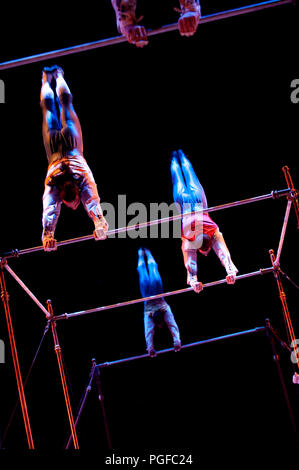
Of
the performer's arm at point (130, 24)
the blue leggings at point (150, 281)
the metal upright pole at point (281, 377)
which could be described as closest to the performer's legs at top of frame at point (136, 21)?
the performer's arm at point (130, 24)

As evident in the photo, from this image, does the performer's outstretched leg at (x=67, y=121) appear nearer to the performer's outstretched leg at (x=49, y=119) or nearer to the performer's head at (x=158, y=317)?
the performer's outstretched leg at (x=49, y=119)

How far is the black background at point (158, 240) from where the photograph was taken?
5.25 m

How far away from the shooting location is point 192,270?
16.8 ft

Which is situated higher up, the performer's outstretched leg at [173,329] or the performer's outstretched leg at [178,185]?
the performer's outstretched leg at [178,185]

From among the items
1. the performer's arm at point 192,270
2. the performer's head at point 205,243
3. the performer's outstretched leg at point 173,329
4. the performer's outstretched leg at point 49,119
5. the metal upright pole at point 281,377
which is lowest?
the metal upright pole at point 281,377

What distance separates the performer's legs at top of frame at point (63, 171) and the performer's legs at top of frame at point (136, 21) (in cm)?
147

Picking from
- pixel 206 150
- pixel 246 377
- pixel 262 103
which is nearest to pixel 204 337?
pixel 246 377

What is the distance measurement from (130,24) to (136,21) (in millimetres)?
45

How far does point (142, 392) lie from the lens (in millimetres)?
6496

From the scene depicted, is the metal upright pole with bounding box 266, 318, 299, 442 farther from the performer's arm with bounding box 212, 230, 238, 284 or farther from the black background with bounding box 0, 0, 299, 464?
the performer's arm with bounding box 212, 230, 238, 284

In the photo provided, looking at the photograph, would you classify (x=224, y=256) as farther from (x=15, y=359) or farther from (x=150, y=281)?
(x=15, y=359)

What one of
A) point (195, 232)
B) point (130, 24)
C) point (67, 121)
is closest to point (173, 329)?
point (195, 232)

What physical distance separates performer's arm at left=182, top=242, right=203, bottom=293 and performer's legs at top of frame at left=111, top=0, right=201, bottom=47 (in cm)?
251

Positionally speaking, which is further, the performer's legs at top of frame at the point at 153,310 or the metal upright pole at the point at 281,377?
the performer's legs at top of frame at the point at 153,310
